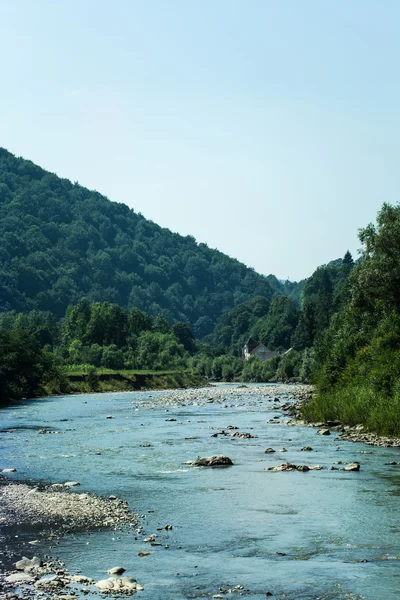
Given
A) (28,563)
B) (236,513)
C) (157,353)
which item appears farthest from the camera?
(157,353)

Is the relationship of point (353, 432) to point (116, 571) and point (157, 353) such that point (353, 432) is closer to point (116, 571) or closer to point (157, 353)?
point (116, 571)

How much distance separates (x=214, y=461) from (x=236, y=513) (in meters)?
10.8

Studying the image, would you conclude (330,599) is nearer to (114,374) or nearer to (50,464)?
(50,464)

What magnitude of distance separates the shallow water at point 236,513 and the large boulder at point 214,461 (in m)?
0.73

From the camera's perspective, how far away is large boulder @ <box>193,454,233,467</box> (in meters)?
35.2

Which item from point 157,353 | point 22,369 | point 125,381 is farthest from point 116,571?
point 157,353

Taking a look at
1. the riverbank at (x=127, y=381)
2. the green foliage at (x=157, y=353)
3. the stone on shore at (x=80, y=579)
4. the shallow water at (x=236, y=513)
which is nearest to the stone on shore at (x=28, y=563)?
the shallow water at (x=236, y=513)

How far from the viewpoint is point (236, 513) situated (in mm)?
24609

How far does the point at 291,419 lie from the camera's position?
5912cm

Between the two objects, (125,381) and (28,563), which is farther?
(125,381)

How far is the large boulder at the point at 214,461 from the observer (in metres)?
35.2

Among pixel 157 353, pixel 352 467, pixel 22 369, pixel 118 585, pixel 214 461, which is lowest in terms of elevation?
pixel 22 369

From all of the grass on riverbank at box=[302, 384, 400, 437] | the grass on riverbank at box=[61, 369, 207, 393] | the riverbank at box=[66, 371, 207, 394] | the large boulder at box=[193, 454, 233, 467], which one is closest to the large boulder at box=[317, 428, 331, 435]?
the grass on riverbank at box=[302, 384, 400, 437]

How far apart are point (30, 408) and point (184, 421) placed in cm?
2312
